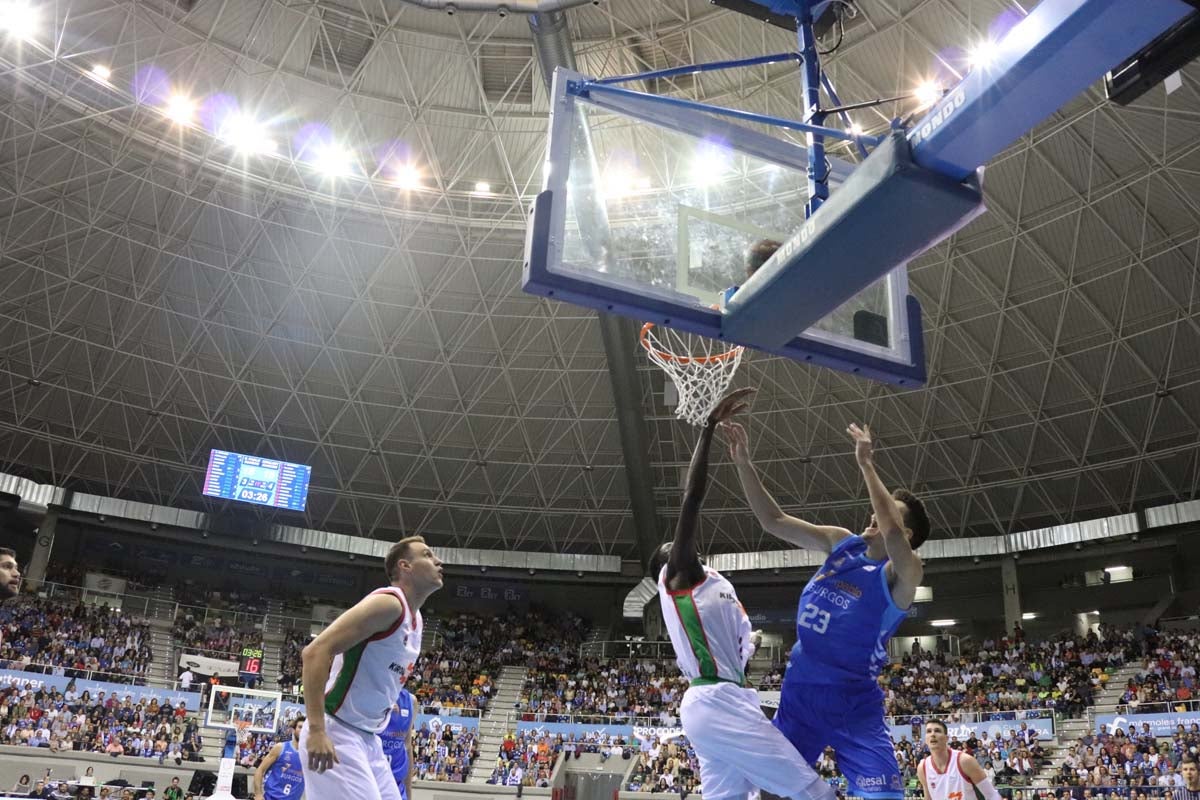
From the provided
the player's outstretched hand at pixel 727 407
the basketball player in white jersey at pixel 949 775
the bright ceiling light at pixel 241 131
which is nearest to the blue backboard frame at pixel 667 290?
the player's outstretched hand at pixel 727 407

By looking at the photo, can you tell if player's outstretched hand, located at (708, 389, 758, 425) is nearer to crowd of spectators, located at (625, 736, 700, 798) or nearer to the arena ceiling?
the arena ceiling

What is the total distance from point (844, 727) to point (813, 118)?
11.9ft

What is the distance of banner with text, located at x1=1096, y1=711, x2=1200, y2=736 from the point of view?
22422mm

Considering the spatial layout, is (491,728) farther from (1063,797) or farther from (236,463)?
(1063,797)

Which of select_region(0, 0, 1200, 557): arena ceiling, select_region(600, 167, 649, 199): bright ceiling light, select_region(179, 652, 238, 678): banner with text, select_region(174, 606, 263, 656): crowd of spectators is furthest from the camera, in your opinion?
select_region(174, 606, 263, 656): crowd of spectators

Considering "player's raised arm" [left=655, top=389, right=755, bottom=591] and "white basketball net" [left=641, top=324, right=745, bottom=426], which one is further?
"white basketball net" [left=641, top=324, right=745, bottom=426]

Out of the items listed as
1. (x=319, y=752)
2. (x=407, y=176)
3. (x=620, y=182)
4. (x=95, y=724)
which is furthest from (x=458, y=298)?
(x=319, y=752)

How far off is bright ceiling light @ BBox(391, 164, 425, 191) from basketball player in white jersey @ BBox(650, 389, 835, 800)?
69.3ft

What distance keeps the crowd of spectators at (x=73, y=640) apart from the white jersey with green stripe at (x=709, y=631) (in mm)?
26038

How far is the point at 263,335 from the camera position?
3034 centimetres

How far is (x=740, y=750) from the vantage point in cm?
507

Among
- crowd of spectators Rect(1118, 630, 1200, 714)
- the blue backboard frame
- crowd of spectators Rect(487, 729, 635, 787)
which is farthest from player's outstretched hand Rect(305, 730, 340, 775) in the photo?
crowd of spectators Rect(1118, 630, 1200, 714)

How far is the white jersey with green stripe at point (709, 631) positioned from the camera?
5359 millimetres

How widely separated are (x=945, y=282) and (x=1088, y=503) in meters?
10.9
